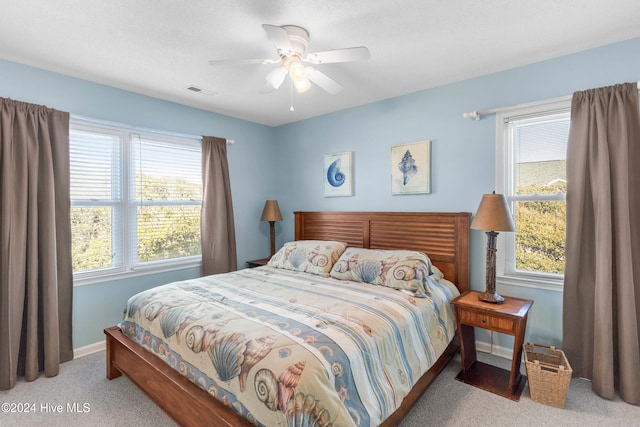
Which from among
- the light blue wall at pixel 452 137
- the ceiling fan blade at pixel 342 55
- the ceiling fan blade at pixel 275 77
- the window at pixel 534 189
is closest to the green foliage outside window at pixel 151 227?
the light blue wall at pixel 452 137

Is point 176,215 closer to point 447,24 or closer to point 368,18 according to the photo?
point 368,18

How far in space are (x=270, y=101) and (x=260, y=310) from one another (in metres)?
2.39

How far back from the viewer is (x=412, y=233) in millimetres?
3186

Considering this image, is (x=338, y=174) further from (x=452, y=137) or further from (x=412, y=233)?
(x=452, y=137)

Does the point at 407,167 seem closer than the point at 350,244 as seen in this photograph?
Yes

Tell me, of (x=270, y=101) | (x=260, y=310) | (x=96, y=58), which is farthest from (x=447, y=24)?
(x=96, y=58)

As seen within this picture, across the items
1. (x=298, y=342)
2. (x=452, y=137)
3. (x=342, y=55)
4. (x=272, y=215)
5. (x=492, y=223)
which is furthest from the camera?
(x=272, y=215)

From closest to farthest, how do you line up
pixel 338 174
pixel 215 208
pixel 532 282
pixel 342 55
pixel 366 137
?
pixel 342 55, pixel 532 282, pixel 366 137, pixel 215 208, pixel 338 174

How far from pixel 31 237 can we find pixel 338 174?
292 centimetres

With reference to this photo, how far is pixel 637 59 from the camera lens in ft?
7.18

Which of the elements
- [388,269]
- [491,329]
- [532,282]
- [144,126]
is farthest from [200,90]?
[532,282]

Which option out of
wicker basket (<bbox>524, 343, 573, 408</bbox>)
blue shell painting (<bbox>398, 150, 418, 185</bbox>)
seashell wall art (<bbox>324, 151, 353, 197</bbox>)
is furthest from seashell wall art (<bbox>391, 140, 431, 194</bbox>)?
wicker basket (<bbox>524, 343, 573, 408</bbox>)

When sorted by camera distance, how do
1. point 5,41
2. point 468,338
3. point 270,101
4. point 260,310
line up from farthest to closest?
1. point 270,101
2. point 468,338
3. point 5,41
4. point 260,310

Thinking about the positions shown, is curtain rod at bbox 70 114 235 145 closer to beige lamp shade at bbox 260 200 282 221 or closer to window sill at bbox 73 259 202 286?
beige lamp shade at bbox 260 200 282 221
